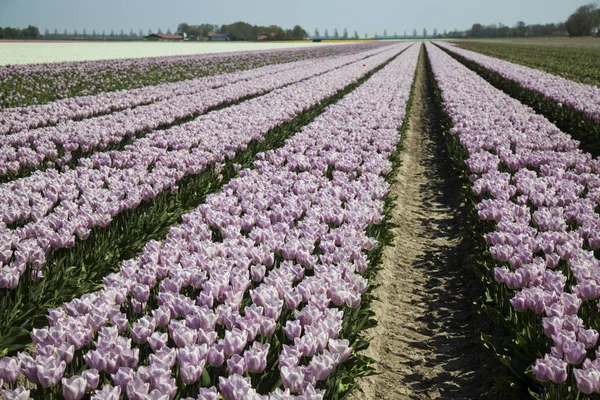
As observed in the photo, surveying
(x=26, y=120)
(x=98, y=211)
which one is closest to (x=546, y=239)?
(x=98, y=211)

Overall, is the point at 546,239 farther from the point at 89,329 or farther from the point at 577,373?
the point at 89,329

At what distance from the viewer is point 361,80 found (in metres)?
25.0

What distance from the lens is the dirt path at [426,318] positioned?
3.81 metres

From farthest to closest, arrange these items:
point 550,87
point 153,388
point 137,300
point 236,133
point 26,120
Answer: point 550,87 < point 26,120 < point 236,133 < point 137,300 < point 153,388

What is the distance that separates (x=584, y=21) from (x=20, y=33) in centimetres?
15904

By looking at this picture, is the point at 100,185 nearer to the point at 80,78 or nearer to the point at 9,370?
the point at 9,370

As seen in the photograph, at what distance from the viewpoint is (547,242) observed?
450 centimetres

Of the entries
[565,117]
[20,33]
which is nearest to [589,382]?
[565,117]

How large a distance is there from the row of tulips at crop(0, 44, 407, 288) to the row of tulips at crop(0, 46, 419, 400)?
0.94 metres

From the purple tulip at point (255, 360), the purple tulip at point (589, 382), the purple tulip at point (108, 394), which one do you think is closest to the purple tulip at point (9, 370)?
the purple tulip at point (108, 394)

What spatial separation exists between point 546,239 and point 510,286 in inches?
39.2

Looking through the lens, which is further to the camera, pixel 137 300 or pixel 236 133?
pixel 236 133

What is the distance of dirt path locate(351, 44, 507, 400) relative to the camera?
3.81 m

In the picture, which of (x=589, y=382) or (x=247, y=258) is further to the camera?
(x=247, y=258)
